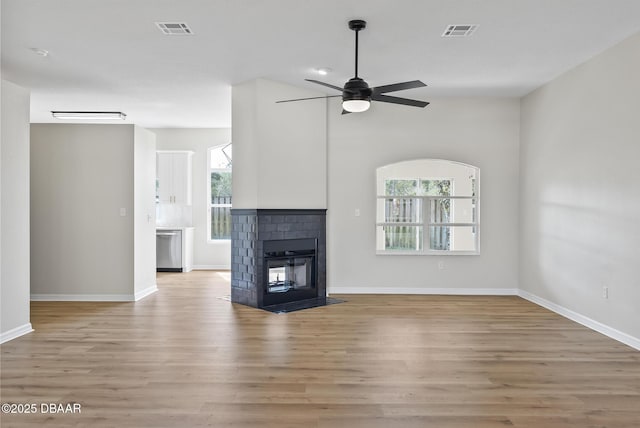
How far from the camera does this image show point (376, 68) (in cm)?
531

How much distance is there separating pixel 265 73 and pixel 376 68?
134 centimetres

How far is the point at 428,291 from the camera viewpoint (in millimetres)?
6730

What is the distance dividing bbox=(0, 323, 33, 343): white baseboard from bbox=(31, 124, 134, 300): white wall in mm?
1560

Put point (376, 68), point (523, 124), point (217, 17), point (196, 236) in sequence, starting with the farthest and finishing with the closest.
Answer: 1. point (196, 236)
2. point (523, 124)
3. point (376, 68)
4. point (217, 17)

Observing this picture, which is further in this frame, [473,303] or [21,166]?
[473,303]

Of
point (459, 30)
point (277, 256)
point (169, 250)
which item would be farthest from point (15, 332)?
point (459, 30)

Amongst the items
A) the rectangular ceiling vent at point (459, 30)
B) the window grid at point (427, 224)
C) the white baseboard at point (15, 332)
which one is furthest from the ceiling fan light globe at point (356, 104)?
the white baseboard at point (15, 332)

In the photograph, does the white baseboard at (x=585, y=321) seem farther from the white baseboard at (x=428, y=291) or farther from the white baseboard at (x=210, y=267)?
the white baseboard at (x=210, y=267)

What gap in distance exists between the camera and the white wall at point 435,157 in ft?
22.0

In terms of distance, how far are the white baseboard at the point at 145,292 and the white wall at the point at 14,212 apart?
66.8 inches

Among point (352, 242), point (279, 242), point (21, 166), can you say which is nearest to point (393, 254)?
point (352, 242)

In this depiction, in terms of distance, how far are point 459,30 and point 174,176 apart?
672 centimetres

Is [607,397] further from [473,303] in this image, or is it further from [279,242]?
[279,242]

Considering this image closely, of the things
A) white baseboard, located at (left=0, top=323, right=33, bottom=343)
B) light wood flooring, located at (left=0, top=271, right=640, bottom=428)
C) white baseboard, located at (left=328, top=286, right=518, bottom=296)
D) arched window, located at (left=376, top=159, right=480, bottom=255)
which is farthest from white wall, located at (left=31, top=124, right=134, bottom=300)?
arched window, located at (left=376, top=159, right=480, bottom=255)
